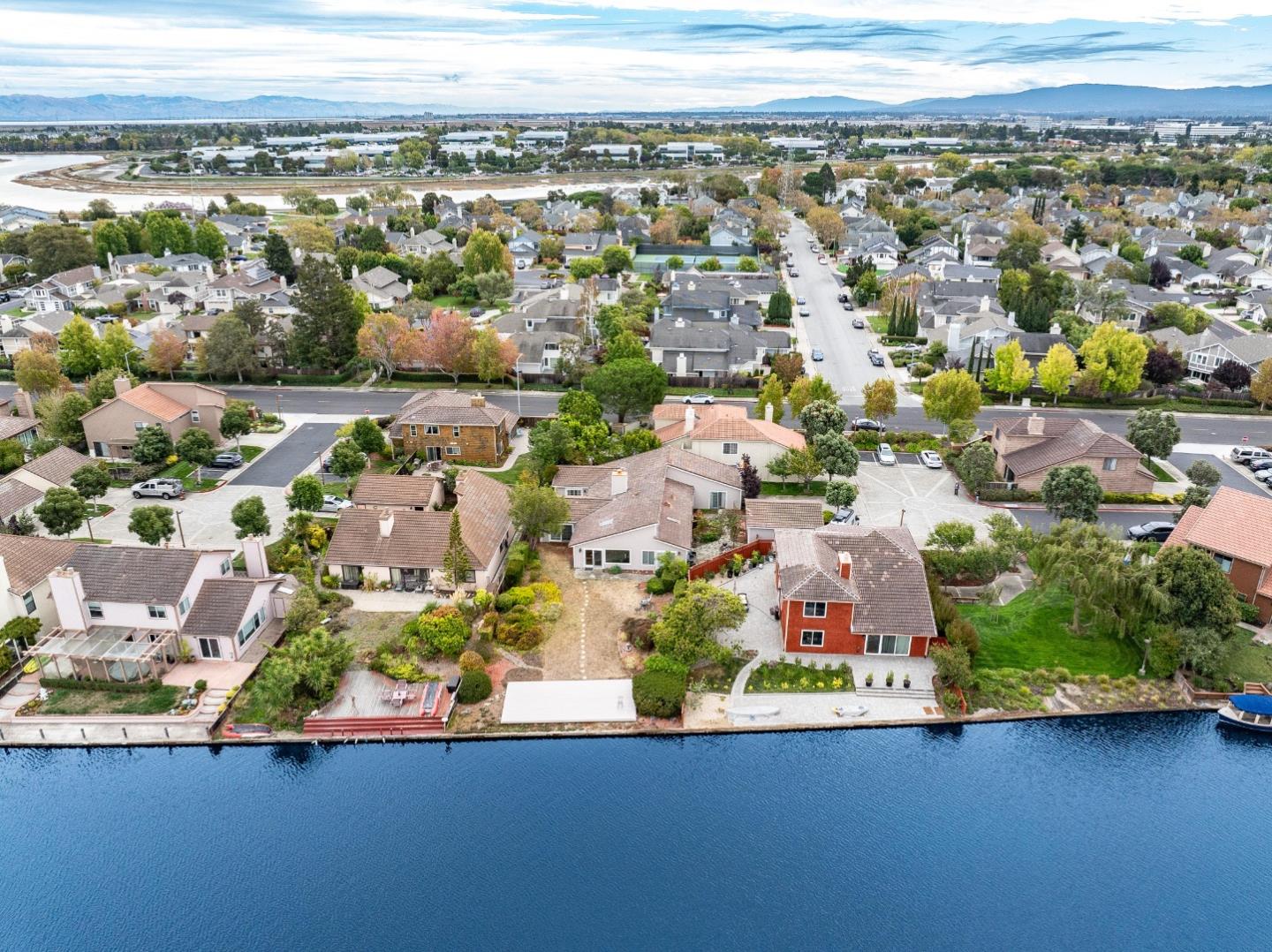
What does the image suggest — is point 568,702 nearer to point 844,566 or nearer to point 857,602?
point 857,602

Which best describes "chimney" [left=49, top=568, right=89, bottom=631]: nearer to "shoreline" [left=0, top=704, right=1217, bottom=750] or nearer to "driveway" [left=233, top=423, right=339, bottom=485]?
"shoreline" [left=0, top=704, right=1217, bottom=750]

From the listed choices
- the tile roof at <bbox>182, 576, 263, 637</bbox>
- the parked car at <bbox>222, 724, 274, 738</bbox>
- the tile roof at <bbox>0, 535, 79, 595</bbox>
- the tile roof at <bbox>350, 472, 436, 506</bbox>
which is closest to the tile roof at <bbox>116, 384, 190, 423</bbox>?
the tile roof at <bbox>0, 535, 79, 595</bbox>

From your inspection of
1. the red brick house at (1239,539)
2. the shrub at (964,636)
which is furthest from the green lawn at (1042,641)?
the red brick house at (1239,539)

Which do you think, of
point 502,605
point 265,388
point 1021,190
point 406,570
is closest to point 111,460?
point 265,388

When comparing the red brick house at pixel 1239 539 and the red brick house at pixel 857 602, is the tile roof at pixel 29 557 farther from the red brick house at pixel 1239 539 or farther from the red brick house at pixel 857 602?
the red brick house at pixel 1239 539

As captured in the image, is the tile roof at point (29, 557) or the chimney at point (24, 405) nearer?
the tile roof at point (29, 557)

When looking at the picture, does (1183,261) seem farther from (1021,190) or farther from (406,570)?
(406,570)

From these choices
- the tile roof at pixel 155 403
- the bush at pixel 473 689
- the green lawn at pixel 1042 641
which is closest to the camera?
the bush at pixel 473 689
